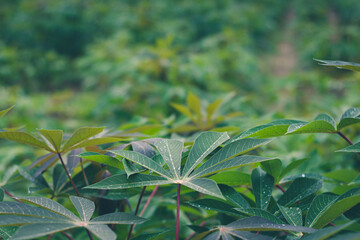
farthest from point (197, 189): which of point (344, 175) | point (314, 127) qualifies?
point (344, 175)

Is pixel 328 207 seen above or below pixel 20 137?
below

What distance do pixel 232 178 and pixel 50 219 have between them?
31 centimetres

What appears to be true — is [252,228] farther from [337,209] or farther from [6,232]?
[6,232]

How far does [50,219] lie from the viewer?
0.39 meters

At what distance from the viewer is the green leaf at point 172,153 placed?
448 millimetres

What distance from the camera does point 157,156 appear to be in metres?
0.50

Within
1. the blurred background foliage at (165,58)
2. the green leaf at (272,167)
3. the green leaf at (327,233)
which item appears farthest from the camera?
the blurred background foliage at (165,58)

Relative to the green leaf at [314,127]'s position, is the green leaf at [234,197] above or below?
below

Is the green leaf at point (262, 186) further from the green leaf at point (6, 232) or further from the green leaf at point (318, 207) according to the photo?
the green leaf at point (6, 232)

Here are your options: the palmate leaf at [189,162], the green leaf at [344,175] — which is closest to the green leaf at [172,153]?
the palmate leaf at [189,162]

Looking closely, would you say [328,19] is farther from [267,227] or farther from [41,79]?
[267,227]

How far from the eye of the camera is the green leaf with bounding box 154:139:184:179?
0.45 metres

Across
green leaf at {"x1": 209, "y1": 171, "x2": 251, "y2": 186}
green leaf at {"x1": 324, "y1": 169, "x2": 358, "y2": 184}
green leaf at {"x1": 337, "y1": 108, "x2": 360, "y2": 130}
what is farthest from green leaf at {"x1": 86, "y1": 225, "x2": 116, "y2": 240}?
green leaf at {"x1": 324, "y1": 169, "x2": 358, "y2": 184}

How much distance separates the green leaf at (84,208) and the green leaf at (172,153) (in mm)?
131
